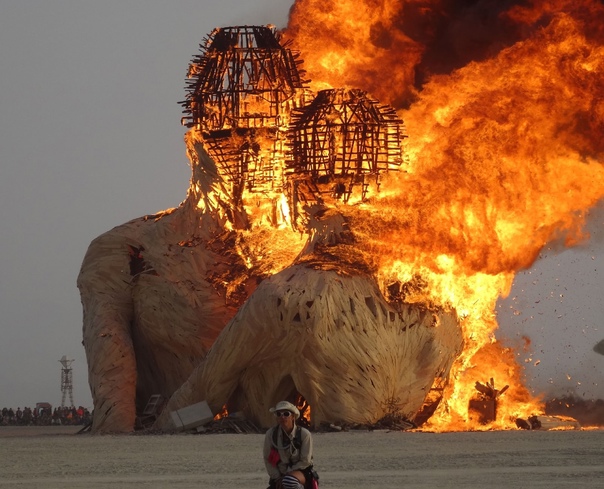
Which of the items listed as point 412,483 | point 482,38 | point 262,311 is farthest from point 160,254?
point 412,483

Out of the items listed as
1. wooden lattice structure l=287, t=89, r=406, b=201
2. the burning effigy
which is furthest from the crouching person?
wooden lattice structure l=287, t=89, r=406, b=201

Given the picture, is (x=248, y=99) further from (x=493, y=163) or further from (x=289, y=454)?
(x=289, y=454)

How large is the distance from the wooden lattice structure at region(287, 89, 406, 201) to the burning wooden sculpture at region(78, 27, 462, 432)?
0.13 ft

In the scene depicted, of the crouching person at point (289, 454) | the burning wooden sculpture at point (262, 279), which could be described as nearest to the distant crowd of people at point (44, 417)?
the burning wooden sculpture at point (262, 279)

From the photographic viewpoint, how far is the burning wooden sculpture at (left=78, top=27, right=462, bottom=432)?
45250 mm

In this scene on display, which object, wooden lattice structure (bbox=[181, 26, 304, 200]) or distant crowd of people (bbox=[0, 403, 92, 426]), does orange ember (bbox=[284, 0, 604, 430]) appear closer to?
wooden lattice structure (bbox=[181, 26, 304, 200])

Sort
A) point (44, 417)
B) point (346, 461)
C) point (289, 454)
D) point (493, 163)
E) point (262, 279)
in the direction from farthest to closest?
point (44, 417) → point (262, 279) → point (493, 163) → point (346, 461) → point (289, 454)

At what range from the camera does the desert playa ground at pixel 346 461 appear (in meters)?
29.6

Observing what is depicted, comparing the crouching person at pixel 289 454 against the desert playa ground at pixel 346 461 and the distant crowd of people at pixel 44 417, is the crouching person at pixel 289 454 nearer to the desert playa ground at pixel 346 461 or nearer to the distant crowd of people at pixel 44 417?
the desert playa ground at pixel 346 461

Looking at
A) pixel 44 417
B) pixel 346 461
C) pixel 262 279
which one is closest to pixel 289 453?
pixel 346 461

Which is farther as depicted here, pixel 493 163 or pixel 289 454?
pixel 493 163

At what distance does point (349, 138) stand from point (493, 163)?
3653mm

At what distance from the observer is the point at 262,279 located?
50.8m

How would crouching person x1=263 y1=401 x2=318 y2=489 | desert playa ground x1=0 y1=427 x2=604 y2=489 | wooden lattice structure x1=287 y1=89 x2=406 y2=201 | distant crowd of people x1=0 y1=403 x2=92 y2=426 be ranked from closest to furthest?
1. crouching person x1=263 y1=401 x2=318 y2=489
2. desert playa ground x1=0 y1=427 x2=604 y2=489
3. wooden lattice structure x1=287 y1=89 x2=406 y2=201
4. distant crowd of people x1=0 y1=403 x2=92 y2=426
